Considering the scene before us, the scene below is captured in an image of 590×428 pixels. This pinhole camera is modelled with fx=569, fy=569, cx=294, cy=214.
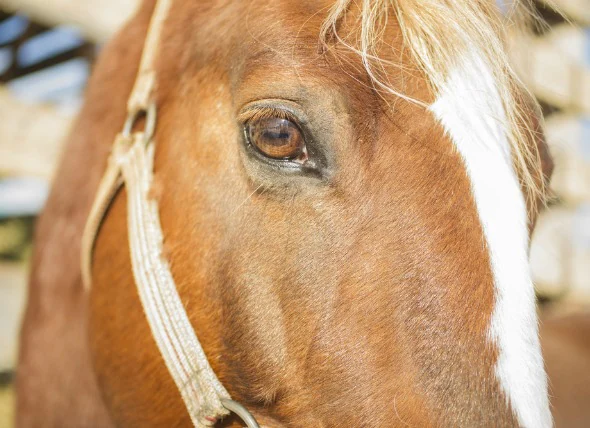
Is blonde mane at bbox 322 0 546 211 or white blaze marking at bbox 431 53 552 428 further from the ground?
blonde mane at bbox 322 0 546 211

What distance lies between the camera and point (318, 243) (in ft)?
2.29

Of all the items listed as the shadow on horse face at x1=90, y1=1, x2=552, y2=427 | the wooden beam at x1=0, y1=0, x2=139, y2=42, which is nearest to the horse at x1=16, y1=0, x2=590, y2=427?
the shadow on horse face at x1=90, y1=1, x2=552, y2=427

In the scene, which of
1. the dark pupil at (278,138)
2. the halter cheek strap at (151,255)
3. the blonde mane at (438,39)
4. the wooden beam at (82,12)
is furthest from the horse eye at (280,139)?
the wooden beam at (82,12)

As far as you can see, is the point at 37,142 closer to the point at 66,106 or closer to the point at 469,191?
the point at 66,106

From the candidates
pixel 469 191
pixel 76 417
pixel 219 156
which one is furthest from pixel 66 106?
pixel 469 191

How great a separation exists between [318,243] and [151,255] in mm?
291

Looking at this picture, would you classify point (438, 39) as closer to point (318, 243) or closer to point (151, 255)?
point (318, 243)

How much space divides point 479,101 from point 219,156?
0.36m

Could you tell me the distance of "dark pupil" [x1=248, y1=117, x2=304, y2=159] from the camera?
727 mm

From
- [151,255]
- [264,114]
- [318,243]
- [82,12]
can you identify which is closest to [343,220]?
[318,243]

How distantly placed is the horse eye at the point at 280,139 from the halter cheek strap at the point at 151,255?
23 cm

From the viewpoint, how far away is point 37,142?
5.20 feet

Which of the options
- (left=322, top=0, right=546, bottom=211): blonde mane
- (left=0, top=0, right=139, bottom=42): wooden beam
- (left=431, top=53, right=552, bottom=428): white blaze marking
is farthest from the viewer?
(left=0, top=0, right=139, bottom=42): wooden beam

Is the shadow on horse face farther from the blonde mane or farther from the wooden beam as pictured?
the wooden beam
